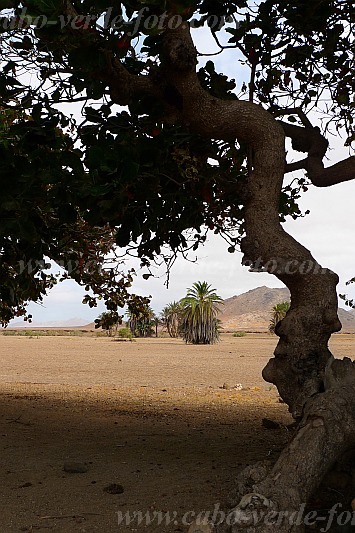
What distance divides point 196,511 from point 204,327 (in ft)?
138

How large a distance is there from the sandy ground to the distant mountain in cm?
13430

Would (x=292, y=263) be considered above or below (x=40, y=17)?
below

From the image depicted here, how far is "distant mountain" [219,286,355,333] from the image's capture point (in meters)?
152

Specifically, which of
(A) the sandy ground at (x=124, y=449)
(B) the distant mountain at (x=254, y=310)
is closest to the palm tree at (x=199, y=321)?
(A) the sandy ground at (x=124, y=449)

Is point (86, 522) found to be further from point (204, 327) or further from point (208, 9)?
point (204, 327)

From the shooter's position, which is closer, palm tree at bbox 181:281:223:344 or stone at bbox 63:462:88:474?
stone at bbox 63:462:88:474

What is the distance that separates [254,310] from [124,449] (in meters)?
166

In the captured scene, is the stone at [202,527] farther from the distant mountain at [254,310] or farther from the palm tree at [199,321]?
the distant mountain at [254,310]

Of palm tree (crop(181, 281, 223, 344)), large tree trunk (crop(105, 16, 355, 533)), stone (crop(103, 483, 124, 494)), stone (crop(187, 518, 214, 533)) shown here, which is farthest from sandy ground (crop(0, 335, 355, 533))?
palm tree (crop(181, 281, 223, 344))

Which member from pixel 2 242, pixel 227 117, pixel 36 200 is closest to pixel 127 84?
pixel 227 117

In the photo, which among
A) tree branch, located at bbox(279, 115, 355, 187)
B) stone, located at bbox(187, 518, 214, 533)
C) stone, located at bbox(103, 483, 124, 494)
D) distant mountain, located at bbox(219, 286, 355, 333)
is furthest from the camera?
distant mountain, located at bbox(219, 286, 355, 333)

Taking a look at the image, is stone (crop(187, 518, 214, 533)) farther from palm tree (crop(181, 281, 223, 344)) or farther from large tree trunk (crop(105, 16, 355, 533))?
palm tree (crop(181, 281, 223, 344))

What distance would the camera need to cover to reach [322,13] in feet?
19.8

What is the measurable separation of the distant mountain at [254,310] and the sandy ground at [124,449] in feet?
441
